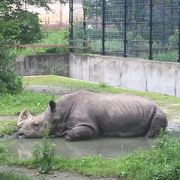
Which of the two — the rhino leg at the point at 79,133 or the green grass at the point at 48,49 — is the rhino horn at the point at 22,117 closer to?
the rhino leg at the point at 79,133

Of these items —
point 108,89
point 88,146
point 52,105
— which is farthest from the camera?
point 108,89

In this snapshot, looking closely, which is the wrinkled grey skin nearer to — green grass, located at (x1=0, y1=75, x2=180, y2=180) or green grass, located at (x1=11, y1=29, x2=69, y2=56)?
green grass, located at (x1=0, y1=75, x2=180, y2=180)

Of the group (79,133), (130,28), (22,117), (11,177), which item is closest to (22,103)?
(22,117)

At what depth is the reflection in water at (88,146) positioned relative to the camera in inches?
409

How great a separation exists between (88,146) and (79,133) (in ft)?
1.87

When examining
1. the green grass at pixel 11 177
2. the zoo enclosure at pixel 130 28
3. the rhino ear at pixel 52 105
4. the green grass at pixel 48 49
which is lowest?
the green grass at pixel 11 177

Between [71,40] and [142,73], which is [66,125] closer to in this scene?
[142,73]

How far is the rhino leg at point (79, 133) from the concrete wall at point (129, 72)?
24.1ft

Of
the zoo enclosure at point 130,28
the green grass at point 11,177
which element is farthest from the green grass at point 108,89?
the green grass at point 11,177

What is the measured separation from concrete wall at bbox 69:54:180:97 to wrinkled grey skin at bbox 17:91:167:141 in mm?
6609

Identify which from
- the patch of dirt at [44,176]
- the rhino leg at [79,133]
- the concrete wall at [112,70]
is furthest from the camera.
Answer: the concrete wall at [112,70]

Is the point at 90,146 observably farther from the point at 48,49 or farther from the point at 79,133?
the point at 48,49

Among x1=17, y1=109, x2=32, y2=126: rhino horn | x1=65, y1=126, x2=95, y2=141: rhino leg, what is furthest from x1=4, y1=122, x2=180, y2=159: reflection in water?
x1=17, y1=109, x2=32, y2=126: rhino horn

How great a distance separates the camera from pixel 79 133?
1161 cm
